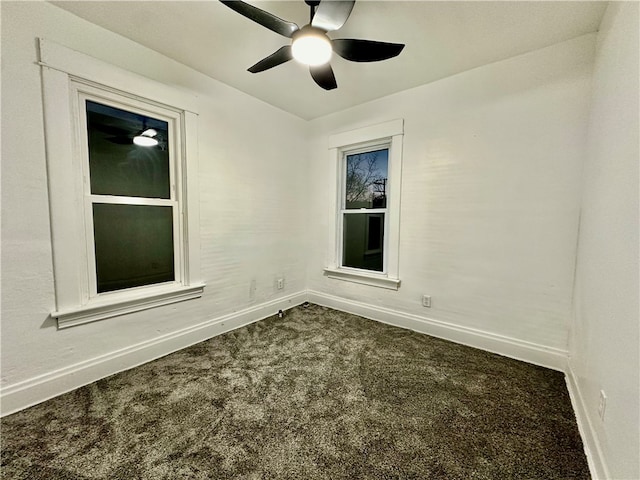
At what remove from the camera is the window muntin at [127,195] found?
6.20ft

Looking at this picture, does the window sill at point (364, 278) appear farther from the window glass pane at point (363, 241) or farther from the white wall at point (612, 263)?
the white wall at point (612, 263)

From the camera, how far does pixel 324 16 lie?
1.42 meters

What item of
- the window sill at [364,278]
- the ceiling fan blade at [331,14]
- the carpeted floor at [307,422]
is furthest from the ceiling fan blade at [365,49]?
the carpeted floor at [307,422]

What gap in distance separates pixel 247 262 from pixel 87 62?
6.57 ft

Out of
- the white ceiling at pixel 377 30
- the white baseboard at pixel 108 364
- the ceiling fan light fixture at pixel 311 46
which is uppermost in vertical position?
the white ceiling at pixel 377 30

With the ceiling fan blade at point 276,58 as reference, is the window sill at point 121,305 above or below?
below

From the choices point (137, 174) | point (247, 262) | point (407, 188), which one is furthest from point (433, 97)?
point (137, 174)

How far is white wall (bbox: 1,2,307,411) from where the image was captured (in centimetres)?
155

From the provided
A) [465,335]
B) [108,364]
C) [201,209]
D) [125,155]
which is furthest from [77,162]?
[465,335]

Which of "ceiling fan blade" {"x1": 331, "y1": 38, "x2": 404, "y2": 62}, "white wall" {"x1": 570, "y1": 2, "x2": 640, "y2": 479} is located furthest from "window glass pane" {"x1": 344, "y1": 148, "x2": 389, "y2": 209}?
"white wall" {"x1": 570, "y1": 2, "x2": 640, "y2": 479}

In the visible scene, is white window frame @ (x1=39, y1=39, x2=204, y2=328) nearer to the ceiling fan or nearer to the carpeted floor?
the carpeted floor

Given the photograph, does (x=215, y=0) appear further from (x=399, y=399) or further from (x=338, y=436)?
(x=399, y=399)

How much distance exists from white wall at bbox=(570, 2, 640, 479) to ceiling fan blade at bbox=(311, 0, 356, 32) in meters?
1.30

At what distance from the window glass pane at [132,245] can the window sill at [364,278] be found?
1823 mm
